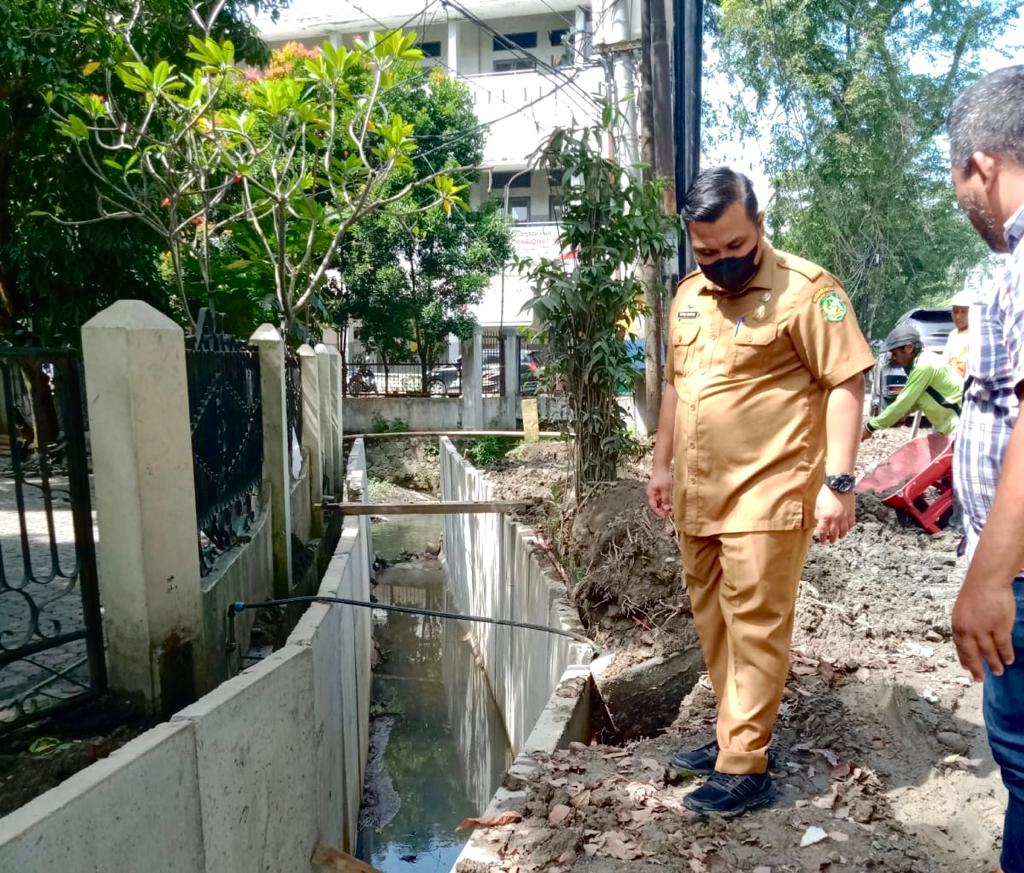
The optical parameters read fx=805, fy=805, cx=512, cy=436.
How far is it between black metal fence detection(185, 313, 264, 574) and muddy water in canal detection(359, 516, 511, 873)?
280 cm

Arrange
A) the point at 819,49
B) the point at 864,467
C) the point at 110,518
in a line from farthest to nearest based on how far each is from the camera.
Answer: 1. the point at 819,49
2. the point at 864,467
3. the point at 110,518

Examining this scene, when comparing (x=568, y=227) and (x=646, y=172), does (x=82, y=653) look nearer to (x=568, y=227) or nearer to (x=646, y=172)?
(x=568, y=227)

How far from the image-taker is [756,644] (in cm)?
238

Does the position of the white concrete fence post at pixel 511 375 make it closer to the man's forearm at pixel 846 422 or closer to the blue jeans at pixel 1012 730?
the man's forearm at pixel 846 422

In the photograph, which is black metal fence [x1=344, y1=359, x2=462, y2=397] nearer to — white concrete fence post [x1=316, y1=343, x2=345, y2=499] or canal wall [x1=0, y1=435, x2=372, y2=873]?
white concrete fence post [x1=316, y1=343, x2=345, y2=499]

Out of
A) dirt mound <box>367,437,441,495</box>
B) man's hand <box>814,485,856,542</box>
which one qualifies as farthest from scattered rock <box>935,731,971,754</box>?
dirt mound <box>367,437,441,495</box>

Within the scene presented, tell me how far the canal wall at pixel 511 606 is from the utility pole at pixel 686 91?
321 cm

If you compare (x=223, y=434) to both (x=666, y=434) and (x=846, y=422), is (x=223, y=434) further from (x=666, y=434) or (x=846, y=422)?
(x=846, y=422)

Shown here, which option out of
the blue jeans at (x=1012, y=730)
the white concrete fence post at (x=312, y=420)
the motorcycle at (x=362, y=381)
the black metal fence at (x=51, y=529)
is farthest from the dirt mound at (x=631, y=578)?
the motorcycle at (x=362, y=381)

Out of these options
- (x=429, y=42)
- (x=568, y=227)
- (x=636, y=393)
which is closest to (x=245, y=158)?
(x=568, y=227)

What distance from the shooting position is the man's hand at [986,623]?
4.74ft

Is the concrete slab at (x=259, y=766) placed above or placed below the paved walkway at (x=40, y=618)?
below

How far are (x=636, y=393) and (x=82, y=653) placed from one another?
509cm

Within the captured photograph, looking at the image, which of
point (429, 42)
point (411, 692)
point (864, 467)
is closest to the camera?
point (864, 467)
